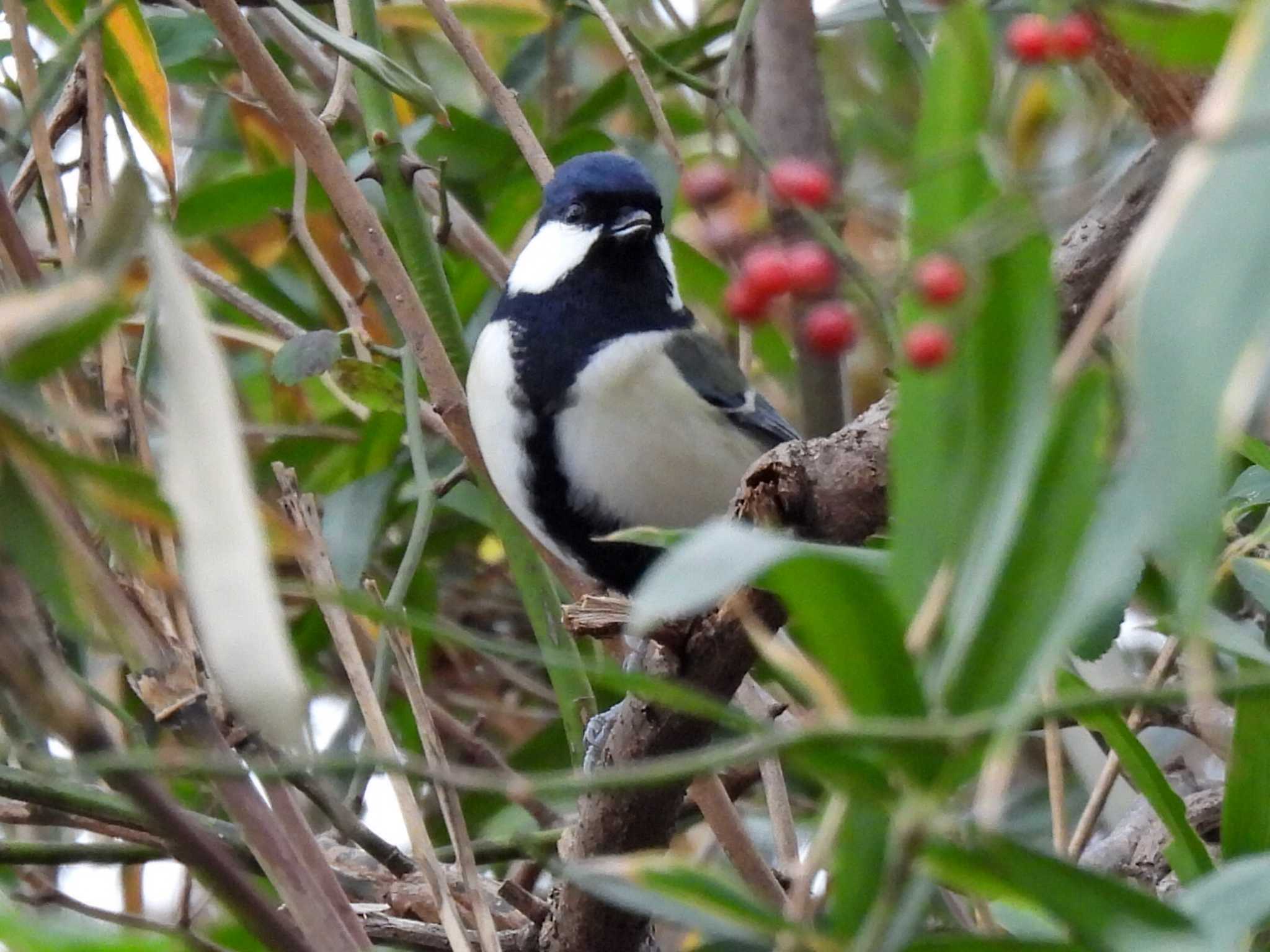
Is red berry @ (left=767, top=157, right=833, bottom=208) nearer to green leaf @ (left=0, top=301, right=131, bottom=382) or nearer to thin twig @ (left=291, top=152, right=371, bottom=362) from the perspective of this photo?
green leaf @ (left=0, top=301, right=131, bottom=382)

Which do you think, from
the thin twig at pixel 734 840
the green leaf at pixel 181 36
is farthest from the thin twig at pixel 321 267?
the thin twig at pixel 734 840

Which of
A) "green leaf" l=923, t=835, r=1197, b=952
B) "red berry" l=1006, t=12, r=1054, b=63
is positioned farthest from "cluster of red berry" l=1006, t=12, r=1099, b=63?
"green leaf" l=923, t=835, r=1197, b=952

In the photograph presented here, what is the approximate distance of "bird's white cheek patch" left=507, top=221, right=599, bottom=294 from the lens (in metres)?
1.56

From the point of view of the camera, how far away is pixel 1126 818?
1274 mm

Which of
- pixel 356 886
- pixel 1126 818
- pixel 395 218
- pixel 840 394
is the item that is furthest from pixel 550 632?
pixel 840 394

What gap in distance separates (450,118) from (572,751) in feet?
2.15

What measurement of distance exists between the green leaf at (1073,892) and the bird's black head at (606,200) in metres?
1.10

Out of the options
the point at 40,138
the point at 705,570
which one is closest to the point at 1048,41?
the point at 705,570

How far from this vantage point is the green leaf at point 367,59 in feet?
3.19

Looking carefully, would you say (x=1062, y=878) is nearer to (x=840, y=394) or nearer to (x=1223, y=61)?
(x=1223, y=61)

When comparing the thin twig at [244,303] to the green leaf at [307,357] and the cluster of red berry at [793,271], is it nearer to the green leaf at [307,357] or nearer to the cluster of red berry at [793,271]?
the green leaf at [307,357]

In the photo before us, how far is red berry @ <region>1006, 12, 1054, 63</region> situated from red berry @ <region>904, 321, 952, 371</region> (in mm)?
94

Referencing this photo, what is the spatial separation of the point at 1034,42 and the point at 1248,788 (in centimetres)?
41

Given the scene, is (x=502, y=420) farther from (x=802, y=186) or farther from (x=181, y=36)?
(x=802, y=186)
